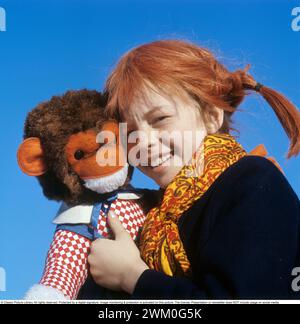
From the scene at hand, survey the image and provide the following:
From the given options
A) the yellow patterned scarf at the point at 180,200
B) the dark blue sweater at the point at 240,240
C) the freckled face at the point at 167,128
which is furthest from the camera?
the freckled face at the point at 167,128

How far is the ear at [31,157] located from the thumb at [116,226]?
0.21 m

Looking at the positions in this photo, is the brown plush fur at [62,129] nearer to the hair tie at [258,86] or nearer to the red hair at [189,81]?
the red hair at [189,81]

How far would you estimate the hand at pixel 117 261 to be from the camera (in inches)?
52.0

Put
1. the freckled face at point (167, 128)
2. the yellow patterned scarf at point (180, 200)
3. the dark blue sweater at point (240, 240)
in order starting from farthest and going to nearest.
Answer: the freckled face at point (167, 128)
the yellow patterned scarf at point (180, 200)
the dark blue sweater at point (240, 240)

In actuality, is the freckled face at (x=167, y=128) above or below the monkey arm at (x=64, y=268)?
above

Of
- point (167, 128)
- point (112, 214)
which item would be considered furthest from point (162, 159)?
point (112, 214)

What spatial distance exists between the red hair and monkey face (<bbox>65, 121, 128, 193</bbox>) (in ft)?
0.24

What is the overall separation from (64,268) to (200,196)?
14.4 inches

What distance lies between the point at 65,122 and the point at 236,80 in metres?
0.44

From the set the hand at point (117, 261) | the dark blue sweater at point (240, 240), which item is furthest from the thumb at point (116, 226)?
the dark blue sweater at point (240, 240)

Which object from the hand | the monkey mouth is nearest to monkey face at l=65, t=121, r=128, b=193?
the monkey mouth

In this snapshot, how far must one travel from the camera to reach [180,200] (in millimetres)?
1336

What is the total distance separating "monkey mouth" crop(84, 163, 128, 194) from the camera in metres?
1.46
